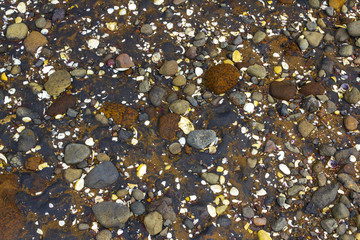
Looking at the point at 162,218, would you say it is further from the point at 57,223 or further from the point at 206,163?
the point at 57,223

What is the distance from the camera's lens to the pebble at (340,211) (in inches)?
102

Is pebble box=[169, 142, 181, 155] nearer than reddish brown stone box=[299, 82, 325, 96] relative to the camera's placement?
Yes

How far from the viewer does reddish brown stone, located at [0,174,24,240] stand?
7.93ft

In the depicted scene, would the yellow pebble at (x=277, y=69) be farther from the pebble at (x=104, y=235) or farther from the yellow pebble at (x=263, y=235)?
the pebble at (x=104, y=235)

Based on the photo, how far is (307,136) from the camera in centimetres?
287

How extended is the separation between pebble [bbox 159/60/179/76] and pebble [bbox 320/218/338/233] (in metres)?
1.71

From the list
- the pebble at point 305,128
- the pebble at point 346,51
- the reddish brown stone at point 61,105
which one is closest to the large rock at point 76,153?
the reddish brown stone at point 61,105

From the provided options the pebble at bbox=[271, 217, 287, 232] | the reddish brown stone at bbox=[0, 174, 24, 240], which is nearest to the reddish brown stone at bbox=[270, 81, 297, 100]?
the pebble at bbox=[271, 217, 287, 232]

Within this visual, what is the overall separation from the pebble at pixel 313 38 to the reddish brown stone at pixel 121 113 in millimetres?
1794

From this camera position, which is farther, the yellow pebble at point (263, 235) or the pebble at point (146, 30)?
the pebble at point (146, 30)

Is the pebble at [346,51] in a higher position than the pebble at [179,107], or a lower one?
higher

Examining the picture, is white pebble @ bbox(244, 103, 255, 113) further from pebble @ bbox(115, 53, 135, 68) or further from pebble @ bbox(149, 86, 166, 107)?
pebble @ bbox(115, 53, 135, 68)

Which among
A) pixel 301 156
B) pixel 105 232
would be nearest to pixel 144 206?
pixel 105 232

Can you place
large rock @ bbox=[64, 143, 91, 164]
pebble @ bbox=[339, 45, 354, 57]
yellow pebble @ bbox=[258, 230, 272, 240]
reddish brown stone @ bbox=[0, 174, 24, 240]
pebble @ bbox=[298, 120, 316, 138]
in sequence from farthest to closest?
pebble @ bbox=[339, 45, 354, 57] < pebble @ bbox=[298, 120, 316, 138] < large rock @ bbox=[64, 143, 91, 164] < yellow pebble @ bbox=[258, 230, 272, 240] < reddish brown stone @ bbox=[0, 174, 24, 240]
